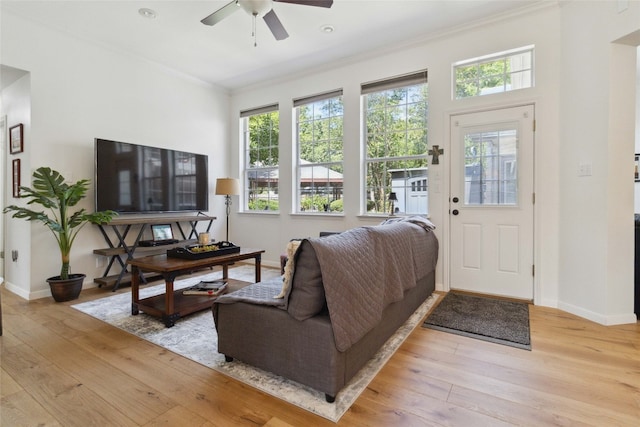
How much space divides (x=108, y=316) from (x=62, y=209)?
1320mm

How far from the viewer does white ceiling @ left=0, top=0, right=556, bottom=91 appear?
299cm

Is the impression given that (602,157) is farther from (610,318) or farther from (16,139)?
(16,139)

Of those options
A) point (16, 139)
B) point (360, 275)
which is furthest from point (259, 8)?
point (16, 139)

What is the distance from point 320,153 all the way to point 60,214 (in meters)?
3.17

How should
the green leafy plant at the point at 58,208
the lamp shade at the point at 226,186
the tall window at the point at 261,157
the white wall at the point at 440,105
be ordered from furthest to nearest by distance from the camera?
the tall window at the point at 261,157 → the lamp shade at the point at 226,186 → the green leafy plant at the point at 58,208 → the white wall at the point at 440,105

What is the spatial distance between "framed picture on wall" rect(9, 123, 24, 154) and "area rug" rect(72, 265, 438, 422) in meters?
1.92

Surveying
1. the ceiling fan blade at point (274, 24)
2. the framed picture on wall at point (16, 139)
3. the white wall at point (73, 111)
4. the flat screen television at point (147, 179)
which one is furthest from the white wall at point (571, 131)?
the framed picture on wall at point (16, 139)

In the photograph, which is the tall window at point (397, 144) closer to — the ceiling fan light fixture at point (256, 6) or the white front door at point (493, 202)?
the white front door at point (493, 202)

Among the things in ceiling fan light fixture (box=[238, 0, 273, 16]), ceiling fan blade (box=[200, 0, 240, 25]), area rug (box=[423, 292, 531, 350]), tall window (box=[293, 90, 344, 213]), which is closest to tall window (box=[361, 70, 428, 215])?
tall window (box=[293, 90, 344, 213])

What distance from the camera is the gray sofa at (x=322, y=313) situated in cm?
153

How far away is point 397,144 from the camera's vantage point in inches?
151

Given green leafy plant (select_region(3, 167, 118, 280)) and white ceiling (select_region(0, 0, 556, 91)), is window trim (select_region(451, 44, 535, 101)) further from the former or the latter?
green leafy plant (select_region(3, 167, 118, 280))

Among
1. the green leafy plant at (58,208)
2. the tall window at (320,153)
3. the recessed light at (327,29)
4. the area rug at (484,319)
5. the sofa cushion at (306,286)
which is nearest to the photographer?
the sofa cushion at (306,286)

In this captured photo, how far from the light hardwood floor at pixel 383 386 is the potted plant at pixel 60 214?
84 centimetres
